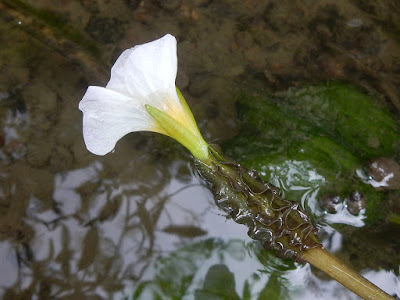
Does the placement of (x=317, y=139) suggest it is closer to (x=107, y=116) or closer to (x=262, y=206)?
(x=262, y=206)

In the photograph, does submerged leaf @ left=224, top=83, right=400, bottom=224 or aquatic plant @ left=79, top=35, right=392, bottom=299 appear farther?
submerged leaf @ left=224, top=83, right=400, bottom=224

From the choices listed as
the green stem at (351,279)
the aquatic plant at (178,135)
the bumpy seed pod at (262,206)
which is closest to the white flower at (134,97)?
the aquatic plant at (178,135)

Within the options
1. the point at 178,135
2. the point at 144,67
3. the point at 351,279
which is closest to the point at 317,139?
the point at 351,279

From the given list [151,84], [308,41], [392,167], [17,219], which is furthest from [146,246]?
[308,41]

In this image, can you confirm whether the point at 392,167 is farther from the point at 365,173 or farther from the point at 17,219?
the point at 17,219

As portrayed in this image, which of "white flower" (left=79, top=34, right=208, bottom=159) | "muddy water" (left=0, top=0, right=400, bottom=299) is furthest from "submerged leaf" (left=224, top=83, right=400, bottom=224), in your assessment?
"white flower" (left=79, top=34, right=208, bottom=159)

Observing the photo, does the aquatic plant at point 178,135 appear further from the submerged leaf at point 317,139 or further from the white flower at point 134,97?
the submerged leaf at point 317,139

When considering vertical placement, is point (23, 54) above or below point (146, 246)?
above

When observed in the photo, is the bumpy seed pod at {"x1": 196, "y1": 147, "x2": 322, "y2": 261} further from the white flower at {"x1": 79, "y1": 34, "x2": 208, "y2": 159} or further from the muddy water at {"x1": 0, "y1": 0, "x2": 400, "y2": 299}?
the muddy water at {"x1": 0, "y1": 0, "x2": 400, "y2": 299}
